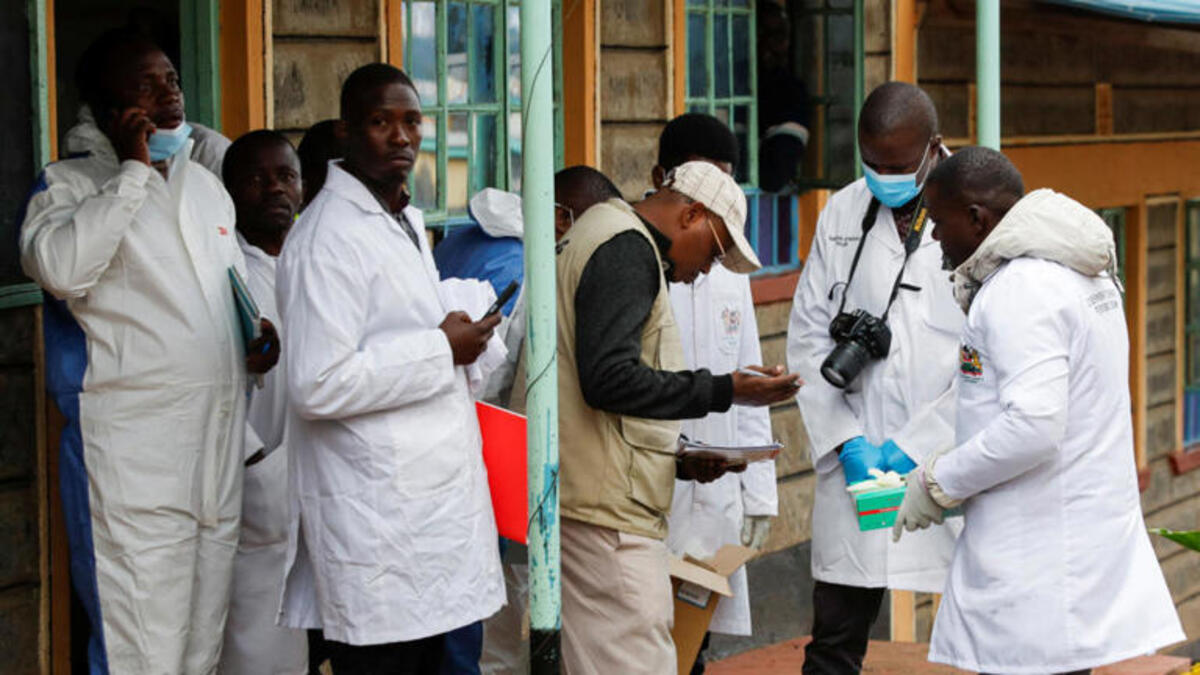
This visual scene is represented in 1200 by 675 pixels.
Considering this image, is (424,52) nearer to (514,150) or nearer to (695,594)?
(514,150)

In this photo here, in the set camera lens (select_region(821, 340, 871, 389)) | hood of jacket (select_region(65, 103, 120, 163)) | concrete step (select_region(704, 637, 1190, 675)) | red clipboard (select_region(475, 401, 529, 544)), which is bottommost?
concrete step (select_region(704, 637, 1190, 675))

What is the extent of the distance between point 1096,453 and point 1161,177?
302 inches

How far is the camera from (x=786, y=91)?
7.86 meters

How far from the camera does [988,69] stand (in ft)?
→ 20.1

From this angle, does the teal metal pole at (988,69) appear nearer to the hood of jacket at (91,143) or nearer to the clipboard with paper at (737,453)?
the clipboard with paper at (737,453)

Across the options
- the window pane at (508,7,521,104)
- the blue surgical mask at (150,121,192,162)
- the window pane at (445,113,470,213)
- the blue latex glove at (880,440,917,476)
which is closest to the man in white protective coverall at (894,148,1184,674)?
the blue latex glove at (880,440,917,476)

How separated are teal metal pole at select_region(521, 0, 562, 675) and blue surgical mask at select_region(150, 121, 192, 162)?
0.84 m

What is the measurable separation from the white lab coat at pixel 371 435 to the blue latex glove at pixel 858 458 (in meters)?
1.49

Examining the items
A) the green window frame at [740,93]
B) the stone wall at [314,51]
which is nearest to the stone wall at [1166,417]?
the green window frame at [740,93]

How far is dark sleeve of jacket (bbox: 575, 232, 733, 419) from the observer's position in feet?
14.2

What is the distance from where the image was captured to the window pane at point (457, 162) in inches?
253

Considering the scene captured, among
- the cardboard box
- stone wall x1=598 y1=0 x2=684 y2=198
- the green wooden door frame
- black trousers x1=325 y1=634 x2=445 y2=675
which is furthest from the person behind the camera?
stone wall x1=598 y1=0 x2=684 y2=198

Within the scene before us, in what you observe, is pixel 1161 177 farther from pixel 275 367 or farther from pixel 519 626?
pixel 275 367

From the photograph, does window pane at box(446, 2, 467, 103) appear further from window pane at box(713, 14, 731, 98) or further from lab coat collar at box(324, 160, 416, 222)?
lab coat collar at box(324, 160, 416, 222)
